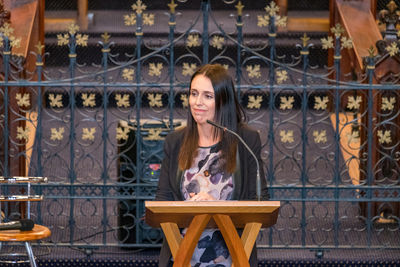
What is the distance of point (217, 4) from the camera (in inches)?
388

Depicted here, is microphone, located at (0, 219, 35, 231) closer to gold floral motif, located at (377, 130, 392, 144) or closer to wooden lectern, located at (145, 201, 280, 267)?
wooden lectern, located at (145, 201, 280, 267)

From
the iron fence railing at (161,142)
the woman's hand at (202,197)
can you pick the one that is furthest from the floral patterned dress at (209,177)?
the iron fence railing at (161,142)

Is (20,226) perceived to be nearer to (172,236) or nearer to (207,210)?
(172,236)

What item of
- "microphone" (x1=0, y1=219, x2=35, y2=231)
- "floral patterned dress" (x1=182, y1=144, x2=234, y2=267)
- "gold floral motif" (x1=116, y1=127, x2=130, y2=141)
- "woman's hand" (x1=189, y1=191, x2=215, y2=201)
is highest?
"gold floral motif" (x1=116, y1=127, x2=130, y2=141)

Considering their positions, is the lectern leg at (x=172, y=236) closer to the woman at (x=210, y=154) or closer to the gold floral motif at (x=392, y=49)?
the woman at (x=210, y=154)

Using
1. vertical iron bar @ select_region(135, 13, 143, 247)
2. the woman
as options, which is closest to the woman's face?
the woman

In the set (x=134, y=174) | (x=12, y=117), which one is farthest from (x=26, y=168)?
(x=134, y=174)

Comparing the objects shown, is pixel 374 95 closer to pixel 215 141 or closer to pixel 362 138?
pixel 362 138

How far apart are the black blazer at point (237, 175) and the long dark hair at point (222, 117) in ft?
0.11

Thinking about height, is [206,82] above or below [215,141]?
above

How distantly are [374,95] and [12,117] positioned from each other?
2498 millimetres

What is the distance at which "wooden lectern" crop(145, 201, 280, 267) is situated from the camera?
2.95 m

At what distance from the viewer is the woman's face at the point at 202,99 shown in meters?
3.27

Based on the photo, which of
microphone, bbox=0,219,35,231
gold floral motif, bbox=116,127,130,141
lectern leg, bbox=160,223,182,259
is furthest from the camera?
gold floral motif, bbox=116,127,130,141
